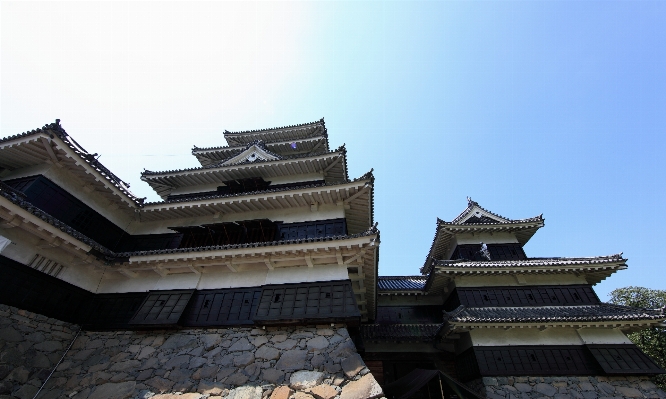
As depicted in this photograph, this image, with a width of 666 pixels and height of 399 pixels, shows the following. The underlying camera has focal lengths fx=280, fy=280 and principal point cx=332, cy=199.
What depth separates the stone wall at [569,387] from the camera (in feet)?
35.8

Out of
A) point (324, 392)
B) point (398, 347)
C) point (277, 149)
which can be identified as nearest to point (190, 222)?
point (277, 149)

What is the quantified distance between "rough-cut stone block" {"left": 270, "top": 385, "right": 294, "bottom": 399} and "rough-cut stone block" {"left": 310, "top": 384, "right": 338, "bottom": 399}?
62cm

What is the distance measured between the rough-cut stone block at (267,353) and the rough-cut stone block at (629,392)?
44.1 feet

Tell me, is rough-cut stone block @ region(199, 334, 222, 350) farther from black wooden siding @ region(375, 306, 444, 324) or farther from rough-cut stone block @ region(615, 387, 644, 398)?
rough-cut stone block @ region(615, 387, 644, 398)

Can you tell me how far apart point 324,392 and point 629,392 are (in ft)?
41.7

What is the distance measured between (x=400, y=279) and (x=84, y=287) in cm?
1743

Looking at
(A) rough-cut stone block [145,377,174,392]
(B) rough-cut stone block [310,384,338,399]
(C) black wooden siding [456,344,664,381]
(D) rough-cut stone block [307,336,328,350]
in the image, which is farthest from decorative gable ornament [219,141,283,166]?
(C) black wooden siding [456,344,664,381]

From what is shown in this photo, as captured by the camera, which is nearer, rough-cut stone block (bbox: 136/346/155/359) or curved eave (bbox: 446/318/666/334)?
rough-cut stone block (bbox: 136/346/155/359)

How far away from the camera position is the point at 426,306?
16781mm

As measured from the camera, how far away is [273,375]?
25.9 ft

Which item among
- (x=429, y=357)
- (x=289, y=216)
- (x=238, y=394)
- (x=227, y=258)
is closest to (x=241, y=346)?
(x=238, y=394)

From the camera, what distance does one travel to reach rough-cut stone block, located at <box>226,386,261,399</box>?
24.4 feet

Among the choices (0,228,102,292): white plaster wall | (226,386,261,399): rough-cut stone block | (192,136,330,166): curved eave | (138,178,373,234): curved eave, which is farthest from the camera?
(192,136,330,166): curved eave

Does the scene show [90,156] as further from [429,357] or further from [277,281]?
[429,357]
